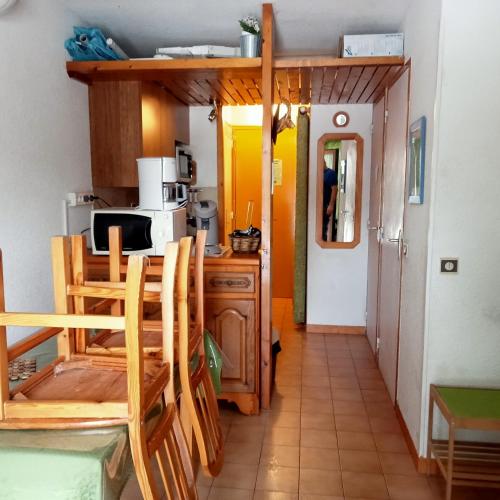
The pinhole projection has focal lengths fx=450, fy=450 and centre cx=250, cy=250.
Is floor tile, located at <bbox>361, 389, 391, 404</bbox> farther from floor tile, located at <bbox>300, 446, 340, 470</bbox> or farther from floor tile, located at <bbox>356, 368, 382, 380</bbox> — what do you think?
floor tile, located at <bbox>300, 446, 340, 470</bbox>

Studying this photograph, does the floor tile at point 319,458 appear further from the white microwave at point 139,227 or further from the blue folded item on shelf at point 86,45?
the blue folded item on shelf at point 86,45

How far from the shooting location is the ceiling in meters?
2.46

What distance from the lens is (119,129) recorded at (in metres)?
2.85

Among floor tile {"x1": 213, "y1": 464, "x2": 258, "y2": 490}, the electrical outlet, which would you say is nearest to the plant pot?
the electrical outlet

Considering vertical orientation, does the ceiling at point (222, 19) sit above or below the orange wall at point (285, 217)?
above

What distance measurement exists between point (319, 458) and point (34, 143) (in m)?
2.12

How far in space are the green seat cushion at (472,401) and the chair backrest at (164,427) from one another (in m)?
1.07

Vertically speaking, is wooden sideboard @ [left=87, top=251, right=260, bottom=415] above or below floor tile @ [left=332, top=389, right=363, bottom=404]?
above

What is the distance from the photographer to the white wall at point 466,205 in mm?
1846

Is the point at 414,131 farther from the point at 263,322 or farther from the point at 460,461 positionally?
the point at 460,461

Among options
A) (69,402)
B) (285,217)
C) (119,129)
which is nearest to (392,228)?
(119,129)

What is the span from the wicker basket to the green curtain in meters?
1.56

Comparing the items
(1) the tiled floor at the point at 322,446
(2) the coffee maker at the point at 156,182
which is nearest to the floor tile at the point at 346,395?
(1) the tiled floor at the point at 322,446

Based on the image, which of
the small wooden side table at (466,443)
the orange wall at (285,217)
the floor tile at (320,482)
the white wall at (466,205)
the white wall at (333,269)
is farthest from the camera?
the orange wall at (285,217)
